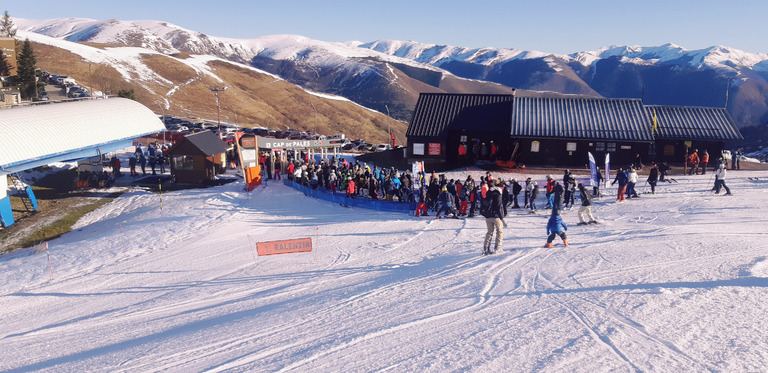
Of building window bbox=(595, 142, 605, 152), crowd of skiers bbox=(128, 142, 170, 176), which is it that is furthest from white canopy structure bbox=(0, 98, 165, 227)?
building window bbox=(595, 142, 605, 152)

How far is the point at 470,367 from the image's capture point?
678 centimetres

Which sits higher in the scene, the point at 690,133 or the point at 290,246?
the point at 690,133

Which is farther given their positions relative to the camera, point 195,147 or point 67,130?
point 67,130

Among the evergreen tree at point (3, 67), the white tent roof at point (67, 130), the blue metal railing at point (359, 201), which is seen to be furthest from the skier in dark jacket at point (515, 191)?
the evergreen tree at point (3, 67)

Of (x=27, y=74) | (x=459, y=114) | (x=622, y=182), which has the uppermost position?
(x=27, y=74)

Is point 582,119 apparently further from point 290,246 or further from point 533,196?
point 290,246

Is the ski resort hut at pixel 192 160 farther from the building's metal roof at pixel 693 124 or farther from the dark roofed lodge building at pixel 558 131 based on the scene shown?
the building's metal roof at pixel 693 124

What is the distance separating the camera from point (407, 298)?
32.4ft

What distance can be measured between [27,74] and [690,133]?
72930 mm

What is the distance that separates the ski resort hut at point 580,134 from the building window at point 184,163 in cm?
2025

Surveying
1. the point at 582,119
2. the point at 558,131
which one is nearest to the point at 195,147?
the point at 558,131

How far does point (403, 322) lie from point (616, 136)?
90.6ft

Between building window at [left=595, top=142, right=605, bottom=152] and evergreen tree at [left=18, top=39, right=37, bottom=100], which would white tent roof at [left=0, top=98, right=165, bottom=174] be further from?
evergreen tree at [left=18, top=39, right=37, bottom=100]

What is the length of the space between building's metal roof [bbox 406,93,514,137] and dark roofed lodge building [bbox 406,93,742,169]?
0.23 feet
